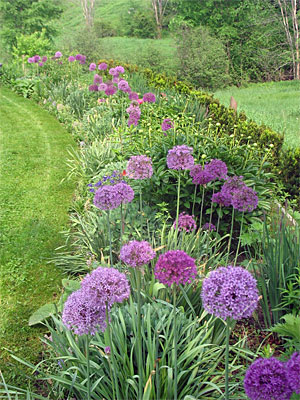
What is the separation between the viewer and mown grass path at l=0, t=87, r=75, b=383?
321 cm

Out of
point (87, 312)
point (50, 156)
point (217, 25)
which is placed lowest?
point (50, 156)

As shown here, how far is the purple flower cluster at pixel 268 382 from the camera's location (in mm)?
1090

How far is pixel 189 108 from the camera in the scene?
6.46 m

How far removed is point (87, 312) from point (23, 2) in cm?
1902

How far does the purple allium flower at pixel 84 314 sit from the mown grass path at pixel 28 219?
147cm

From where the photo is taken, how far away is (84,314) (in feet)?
4.68

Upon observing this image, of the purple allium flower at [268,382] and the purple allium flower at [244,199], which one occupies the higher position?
the purple allium flower at [244,199]

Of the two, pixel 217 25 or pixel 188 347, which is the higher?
pixel 217 25

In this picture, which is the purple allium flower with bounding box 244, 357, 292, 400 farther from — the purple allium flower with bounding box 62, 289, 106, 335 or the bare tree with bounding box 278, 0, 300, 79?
the bare tree with bounding box 278, 0, 300, 79

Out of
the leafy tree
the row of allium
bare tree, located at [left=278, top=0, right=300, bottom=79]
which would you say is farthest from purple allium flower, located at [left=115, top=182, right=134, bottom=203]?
the leafy tree

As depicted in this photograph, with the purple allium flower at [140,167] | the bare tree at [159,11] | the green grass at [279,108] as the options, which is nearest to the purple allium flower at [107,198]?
the purple allium flower at [140,167]

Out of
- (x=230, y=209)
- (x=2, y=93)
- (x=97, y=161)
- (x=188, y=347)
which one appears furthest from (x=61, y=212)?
(x=2, y=93)

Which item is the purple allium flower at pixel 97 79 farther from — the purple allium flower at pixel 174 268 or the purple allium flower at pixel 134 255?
the purple allium flower at pixel 174 268

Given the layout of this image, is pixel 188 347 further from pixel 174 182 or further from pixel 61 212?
pixel 61 212
